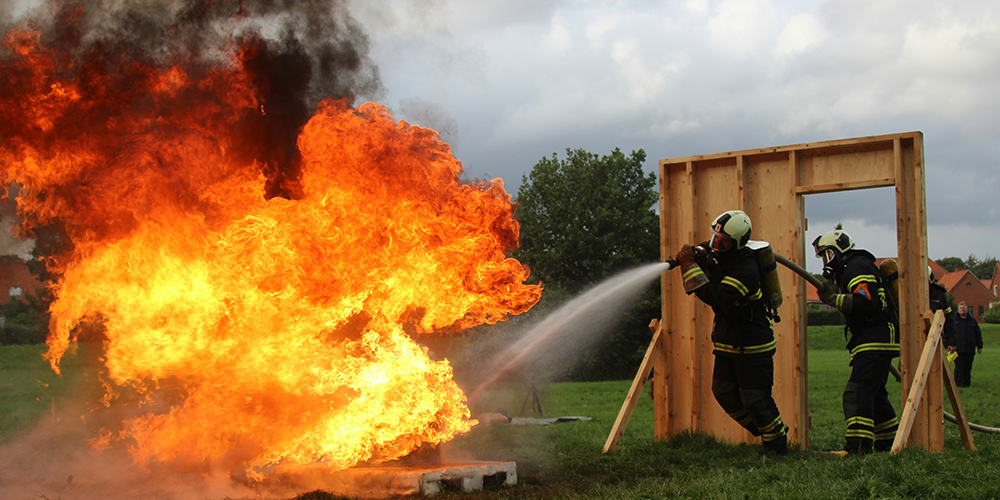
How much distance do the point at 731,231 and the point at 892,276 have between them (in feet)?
7.54

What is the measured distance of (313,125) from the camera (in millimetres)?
7512

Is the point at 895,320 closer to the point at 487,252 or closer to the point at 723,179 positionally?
the point at 723,179

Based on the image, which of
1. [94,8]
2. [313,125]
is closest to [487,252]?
[313,125]

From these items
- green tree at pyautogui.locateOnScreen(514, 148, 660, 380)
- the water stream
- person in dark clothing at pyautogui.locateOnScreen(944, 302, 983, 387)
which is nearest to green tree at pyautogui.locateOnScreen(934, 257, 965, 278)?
green tree at pyautogui.locateOnScreen(514, 148, 660, 380)

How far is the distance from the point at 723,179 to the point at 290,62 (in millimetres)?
5487

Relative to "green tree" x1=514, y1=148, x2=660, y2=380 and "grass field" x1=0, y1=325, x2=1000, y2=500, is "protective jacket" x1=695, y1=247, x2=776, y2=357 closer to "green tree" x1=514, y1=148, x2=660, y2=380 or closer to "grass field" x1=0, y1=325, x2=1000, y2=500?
"grass field" x1=0, y1=325, x2=1000, y2=500

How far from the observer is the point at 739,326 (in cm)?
773

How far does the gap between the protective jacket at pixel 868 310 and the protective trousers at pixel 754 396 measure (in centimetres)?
122

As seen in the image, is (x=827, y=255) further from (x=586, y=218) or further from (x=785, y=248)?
(x=586, y=218)

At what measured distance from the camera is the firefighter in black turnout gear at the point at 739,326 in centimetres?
751

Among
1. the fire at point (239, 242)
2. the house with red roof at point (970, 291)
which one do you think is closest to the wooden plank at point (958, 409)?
the fire at point (239, 242)

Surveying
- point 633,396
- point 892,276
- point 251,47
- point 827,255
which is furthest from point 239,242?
point 892,276

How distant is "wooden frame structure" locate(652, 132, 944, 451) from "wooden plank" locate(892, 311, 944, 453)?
0.08m

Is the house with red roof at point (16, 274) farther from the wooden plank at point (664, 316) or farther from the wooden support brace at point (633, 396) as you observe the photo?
the wooden plank at point (664, 316)
